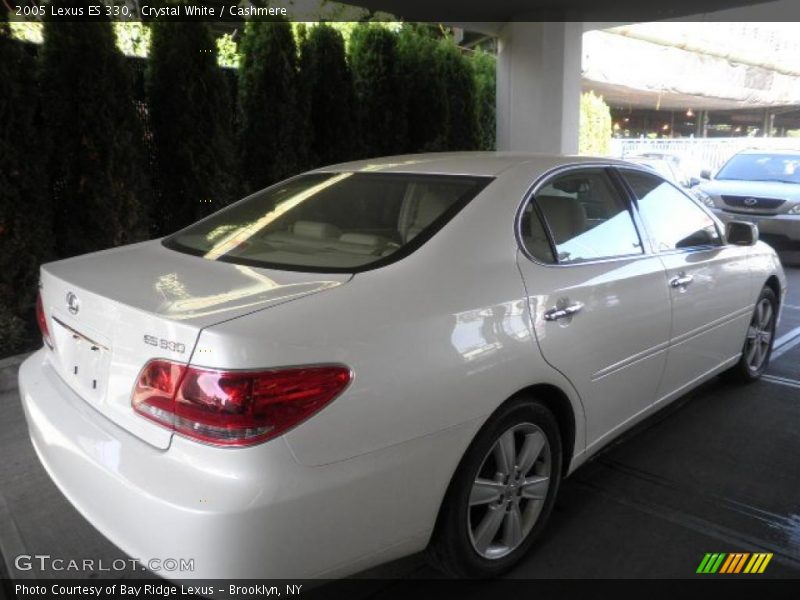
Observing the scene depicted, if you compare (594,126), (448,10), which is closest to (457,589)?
(448,10)

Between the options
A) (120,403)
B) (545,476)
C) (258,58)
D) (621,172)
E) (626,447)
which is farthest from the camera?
(258,58)

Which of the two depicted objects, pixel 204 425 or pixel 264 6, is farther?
pixel 264 6

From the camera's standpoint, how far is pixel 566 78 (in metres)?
10.2

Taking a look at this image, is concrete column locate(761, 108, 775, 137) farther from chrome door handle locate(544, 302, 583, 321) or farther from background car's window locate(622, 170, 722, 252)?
chrome door handle locate(544, 302, 583, 321)

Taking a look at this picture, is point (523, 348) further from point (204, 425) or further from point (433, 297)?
point (204, 425)

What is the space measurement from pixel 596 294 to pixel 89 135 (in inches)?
175

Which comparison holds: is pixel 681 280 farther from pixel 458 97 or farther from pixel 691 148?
pixel 691 148

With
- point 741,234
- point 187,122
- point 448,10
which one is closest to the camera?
point 741,234

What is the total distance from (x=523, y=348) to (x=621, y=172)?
1.49m

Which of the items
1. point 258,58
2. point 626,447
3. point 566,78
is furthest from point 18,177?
point 566,78

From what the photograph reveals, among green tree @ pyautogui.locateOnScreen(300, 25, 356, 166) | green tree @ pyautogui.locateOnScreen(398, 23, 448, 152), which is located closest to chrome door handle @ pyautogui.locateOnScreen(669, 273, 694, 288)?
green tree @ pyautogui.locateOnScreen(300, 25, 356, 166)

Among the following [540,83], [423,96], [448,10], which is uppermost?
[448,10]

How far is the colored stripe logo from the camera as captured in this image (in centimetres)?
266

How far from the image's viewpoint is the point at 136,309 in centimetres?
206
